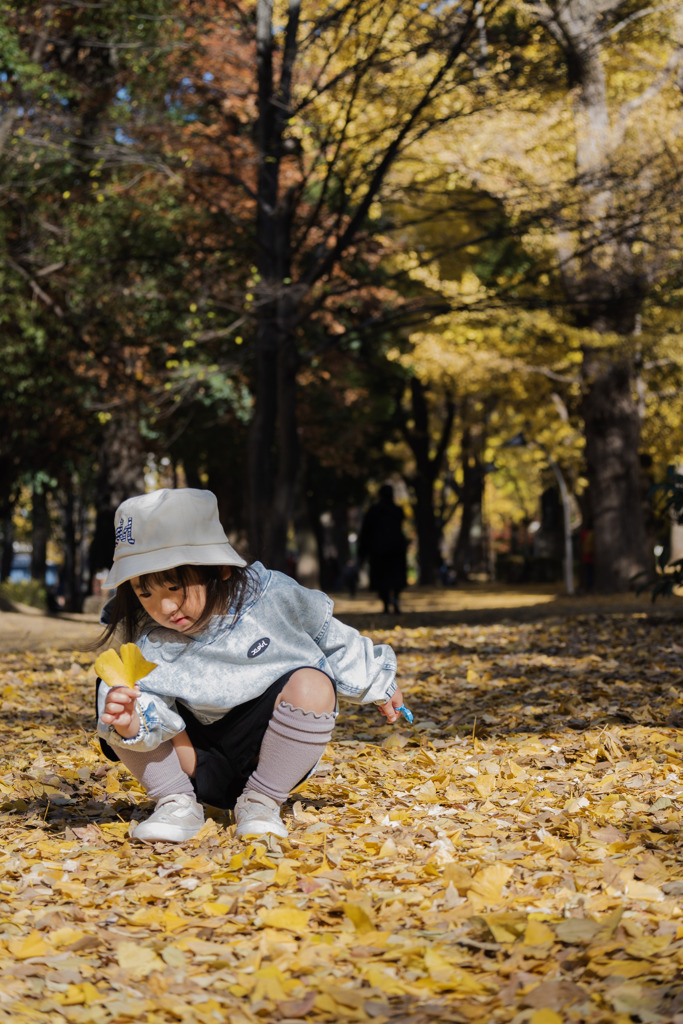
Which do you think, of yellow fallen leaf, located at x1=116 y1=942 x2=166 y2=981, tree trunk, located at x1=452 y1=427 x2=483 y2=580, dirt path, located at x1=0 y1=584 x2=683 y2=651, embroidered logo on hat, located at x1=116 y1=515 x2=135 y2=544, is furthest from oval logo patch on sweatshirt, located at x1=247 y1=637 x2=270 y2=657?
tree trunk, located at x1=452 y1=427 x2=483 y2=580

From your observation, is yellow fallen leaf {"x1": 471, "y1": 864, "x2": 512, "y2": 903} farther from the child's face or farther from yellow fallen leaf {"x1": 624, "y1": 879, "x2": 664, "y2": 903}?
the child's face

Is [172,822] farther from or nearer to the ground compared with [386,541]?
nearer to the ground

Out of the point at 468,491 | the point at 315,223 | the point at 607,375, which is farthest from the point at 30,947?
the point at 468,491

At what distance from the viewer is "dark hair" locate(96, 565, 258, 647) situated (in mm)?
3488

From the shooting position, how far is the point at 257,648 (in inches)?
141

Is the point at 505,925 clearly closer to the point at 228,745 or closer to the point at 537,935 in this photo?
the point at 537,935

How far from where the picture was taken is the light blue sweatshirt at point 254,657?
3.54 metres

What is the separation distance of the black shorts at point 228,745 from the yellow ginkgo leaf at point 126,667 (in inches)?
18.3

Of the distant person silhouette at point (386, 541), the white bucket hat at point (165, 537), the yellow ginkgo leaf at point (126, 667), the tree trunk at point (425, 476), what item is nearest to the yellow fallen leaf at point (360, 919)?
the yellow ginkgo leaf at point (126, 667)

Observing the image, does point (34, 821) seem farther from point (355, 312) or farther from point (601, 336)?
point (355, 312)

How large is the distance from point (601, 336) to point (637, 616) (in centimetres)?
697

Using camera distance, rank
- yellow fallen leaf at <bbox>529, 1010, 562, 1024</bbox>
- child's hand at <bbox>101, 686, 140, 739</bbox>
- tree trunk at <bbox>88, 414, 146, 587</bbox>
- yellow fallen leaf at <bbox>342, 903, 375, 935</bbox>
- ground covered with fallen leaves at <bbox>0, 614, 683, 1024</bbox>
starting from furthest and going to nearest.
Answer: tree trunk at <bbox>88, 414, 146, 587</bbox>
child's hand at <bbox>101, 686, 140, 739</bbox>
yellow fallen leaf at <bbox>342, 903, 375, 935</bbox>
ground covered with fallen leaves at <bbox>0, 614, 683, 1024</bbox>
yellow fallen leaf at <bbox>529, 1010, 562, 1024</bbox>

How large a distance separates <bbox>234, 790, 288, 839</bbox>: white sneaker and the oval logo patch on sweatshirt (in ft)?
Result: 1.44

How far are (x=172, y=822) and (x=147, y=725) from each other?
1.25ft
